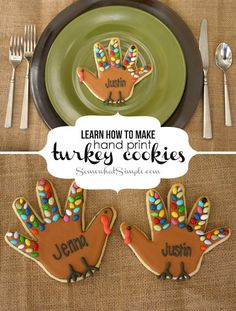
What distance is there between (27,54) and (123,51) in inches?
6.9

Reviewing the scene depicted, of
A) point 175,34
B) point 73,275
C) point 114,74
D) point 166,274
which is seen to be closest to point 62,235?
point 73,275

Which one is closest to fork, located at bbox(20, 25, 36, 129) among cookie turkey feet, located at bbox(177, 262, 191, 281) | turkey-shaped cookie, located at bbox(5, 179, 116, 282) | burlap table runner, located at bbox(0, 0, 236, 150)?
burlap table runner, located at bbox(0, 0, 236, 150)

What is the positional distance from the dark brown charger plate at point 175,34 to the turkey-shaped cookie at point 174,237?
14cm

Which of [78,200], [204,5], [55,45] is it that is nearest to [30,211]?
[78,200]

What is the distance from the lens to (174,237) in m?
0.61

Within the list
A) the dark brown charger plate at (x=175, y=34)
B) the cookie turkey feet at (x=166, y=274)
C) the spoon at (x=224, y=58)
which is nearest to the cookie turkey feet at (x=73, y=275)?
the cookie turkey feet at (x=166, y=274)

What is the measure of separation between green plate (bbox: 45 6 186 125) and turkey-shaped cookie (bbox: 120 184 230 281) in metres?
0.15

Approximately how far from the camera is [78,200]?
611 millimetres

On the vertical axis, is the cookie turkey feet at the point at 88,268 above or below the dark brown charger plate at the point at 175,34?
below

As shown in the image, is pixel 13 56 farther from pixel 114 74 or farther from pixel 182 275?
pixel 182 275

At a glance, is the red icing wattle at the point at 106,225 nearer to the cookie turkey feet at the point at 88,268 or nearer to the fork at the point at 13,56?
the cookie turkey feet at the point at 88,268

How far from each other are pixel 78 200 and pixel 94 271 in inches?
4.7

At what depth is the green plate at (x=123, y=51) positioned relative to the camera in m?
0.63

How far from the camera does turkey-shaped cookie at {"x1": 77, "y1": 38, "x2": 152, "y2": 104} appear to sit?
64cm
